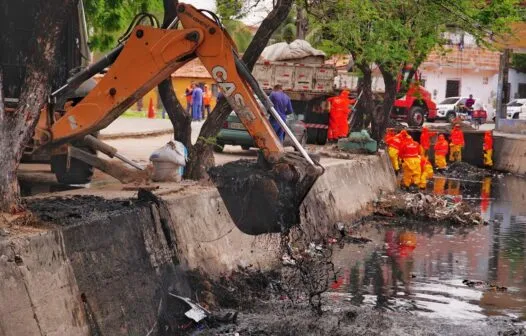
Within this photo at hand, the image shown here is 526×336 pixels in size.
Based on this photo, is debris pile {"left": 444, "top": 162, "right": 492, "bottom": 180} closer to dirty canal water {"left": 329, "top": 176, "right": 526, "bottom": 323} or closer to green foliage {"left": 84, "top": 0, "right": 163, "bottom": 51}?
dirty canal water {"left": 329, "top": 176, "right": 526, "bottom": 323}

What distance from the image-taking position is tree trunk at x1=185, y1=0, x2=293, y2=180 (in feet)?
48.2

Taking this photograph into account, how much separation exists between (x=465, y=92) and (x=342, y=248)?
5474cm

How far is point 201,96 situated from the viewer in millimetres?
45500

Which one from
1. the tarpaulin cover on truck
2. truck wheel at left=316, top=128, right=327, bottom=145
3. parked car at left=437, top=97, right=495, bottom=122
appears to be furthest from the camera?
parked car at left=437, top=97, right=495, bottom=122

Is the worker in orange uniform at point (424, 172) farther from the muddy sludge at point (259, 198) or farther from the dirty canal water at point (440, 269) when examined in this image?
the muddy sludge at point (259, 198)

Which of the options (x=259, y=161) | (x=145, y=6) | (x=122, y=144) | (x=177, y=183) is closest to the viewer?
(x=259, y=161)

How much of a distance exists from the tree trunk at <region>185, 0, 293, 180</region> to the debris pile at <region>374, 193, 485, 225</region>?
6.36 meters

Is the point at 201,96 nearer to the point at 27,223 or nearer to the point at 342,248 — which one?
the point at 342,248

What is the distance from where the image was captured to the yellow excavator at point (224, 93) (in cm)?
1127

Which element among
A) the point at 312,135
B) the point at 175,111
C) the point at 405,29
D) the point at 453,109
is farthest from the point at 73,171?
the point at 453,109

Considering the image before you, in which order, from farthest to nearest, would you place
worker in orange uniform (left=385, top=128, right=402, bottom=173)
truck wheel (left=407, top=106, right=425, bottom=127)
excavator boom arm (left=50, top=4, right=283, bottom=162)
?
truck wheel (left=407, top=106, right=425, bottom=127) < worker in orange uniform (left=385, top=128, right=402, bottom=173) < excavator boom arm (left=50, top=4, right=283, bottom=162)

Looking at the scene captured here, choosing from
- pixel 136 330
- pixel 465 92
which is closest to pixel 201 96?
pixel 465 92

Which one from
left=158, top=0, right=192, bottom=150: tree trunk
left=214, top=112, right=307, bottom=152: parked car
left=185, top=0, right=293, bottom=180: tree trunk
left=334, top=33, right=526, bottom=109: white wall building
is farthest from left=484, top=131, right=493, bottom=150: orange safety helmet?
left=334, top=33, right=526, bottom=109: white wall building

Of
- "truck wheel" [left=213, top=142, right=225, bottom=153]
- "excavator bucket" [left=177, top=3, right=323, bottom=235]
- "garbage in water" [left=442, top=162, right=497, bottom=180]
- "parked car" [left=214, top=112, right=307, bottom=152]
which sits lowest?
"garbage in water" [left=442, top=162, right=497, bottom=180]
